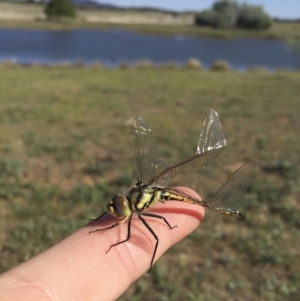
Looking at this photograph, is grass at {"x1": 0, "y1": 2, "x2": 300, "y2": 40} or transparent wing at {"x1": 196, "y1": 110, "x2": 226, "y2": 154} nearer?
transparent wing at {"x1": 196, "y1": 110, "x2": 226, "y2": 154}

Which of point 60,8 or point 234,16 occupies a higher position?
point 234,16

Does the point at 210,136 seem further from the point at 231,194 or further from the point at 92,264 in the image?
the point at 92,264

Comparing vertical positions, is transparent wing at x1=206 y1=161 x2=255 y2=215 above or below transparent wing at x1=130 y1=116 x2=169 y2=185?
below

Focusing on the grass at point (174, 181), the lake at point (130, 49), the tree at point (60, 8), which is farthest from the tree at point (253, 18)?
the grass at point (174, 181)

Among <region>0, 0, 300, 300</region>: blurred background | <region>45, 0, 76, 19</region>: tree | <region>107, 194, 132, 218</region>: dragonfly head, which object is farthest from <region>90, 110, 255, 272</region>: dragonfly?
<region>45, 0, 76, 19</region>: tree

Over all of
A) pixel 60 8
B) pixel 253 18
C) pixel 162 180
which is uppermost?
pixel 253 18

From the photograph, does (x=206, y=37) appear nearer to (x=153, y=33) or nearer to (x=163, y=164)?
(x=153, y=33)

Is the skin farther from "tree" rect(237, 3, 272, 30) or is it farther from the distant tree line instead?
"tree" rect(237, 3, 272, 30)

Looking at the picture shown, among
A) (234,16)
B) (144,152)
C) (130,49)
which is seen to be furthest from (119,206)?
(234,16)
